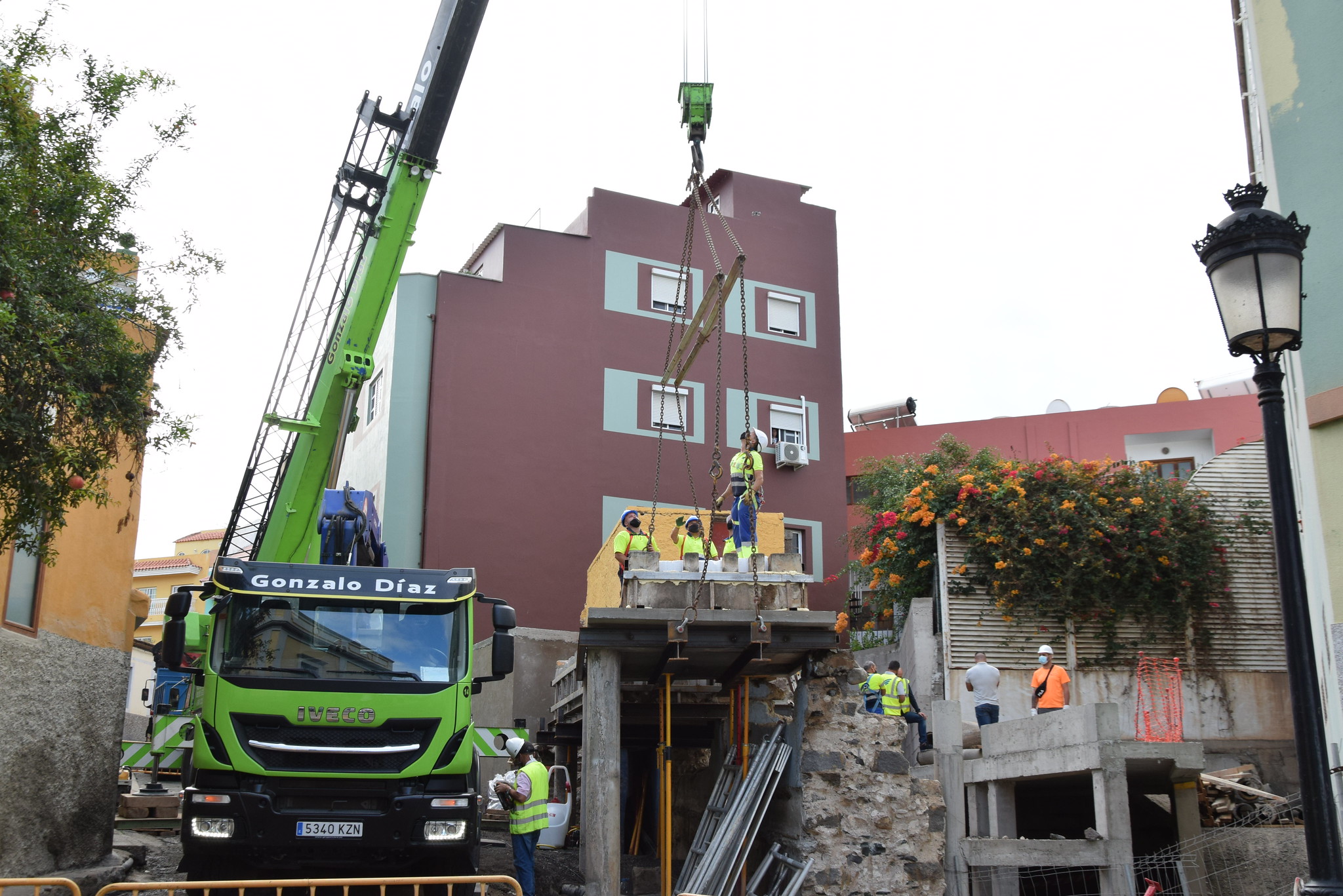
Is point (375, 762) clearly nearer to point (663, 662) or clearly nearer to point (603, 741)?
point (603, 741)

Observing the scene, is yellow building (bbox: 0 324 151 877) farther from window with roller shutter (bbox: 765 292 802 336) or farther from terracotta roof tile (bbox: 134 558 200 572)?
terracotta roof tile (bbox: 134 558 200 572)

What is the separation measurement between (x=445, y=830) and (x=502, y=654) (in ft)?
4.99

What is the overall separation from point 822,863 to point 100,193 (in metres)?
8.98

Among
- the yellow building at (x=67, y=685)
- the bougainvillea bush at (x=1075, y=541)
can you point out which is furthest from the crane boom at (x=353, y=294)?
the bougainvillea bush at (x=1075, y=541)

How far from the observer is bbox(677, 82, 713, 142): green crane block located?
12.4 meters

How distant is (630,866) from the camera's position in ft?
50.2

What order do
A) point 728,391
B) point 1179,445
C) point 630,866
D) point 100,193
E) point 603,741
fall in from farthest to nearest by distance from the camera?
point 1179,445 < point 728,391 < point 630,866 < point 603,741 < point 100,193

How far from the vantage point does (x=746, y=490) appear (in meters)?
13.4

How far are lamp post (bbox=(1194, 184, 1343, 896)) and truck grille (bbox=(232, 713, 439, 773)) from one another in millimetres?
6732

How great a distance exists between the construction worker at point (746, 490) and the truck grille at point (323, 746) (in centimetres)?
482

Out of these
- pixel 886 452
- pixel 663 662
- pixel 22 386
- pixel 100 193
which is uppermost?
pixel 886 452

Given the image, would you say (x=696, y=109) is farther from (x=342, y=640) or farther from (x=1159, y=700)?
(x=1159, y=700)

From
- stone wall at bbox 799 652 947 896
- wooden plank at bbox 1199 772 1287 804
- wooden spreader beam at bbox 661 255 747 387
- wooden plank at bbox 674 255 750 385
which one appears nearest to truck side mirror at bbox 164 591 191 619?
wooden plank at bbox 674 255 750 385

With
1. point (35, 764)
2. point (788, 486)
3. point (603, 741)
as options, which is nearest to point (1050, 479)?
point (788, 486)
